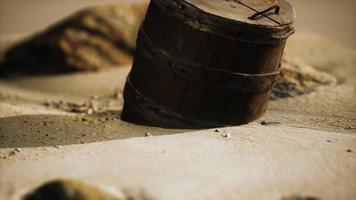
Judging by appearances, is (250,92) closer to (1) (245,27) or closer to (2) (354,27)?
(1) (245,27)

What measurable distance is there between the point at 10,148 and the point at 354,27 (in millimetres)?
11327

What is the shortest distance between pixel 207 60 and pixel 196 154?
0.82 m

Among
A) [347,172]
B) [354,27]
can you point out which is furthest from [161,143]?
[354,27]

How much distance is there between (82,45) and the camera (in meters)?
7.58

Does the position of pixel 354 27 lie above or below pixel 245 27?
below

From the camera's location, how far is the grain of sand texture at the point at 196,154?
10.5ft

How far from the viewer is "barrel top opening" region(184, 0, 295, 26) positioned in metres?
3.90

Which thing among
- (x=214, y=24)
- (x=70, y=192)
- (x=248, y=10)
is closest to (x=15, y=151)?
(x=70, y=192)

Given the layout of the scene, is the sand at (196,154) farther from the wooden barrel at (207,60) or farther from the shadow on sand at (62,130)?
the wooden barrel at (207,60)

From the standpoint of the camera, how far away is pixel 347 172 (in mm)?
3459

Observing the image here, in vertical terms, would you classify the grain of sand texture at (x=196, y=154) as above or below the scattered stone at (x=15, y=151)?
above

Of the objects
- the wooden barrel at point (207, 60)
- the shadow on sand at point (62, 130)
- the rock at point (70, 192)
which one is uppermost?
the wooden barrel at point (207, 60)

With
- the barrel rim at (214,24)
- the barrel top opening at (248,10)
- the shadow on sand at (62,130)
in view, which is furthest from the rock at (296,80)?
the shadow on sand at (62,130)

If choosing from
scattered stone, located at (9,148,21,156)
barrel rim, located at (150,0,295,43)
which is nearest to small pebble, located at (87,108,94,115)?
scattered stone, located at (9,148,21,156)
